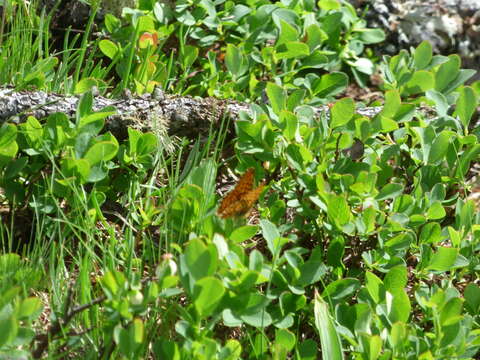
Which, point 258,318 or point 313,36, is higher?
point 313,36

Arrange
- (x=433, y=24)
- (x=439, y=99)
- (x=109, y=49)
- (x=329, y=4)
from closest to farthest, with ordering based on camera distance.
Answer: (x=439, y=99), (x=109, y=49), (x=329, y=4), (x=433, y=24)

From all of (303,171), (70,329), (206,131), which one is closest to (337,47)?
(206,131)

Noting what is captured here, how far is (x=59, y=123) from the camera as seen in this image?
2092mm

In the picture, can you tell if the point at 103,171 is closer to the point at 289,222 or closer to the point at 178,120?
the point at 178,120

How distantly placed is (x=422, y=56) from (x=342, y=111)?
62 cm

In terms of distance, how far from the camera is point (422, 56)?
266 cm

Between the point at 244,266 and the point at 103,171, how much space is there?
0.57 meters

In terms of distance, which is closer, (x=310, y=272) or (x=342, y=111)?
(x=310, y=272)

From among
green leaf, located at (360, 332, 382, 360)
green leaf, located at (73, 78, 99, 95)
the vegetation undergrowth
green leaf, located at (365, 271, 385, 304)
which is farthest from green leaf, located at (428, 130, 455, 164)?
green leaf, located at (73, 78, 99, 95)

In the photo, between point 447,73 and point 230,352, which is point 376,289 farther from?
point 447,73

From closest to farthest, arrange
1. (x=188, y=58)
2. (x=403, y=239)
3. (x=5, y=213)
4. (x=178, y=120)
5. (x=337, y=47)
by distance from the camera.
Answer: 1. (x=403, y=239)
2. (x=5, y=213)
3. (x=178, y=120)
4. (x=188, y=58)
5. (x=337, y=47)

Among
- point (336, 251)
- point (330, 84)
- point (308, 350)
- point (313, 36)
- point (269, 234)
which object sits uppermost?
point (313, 36)

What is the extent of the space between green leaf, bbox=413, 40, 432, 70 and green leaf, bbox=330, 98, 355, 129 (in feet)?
1.96

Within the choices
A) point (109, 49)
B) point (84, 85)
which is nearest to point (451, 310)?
point (84, 85)
